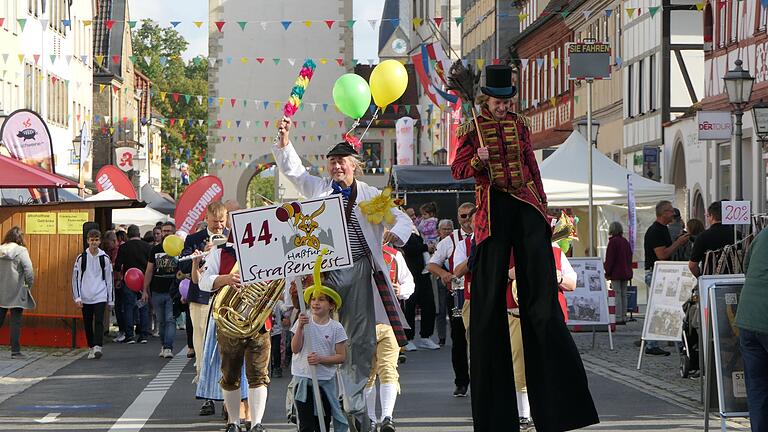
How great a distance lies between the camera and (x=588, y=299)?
20734 mm

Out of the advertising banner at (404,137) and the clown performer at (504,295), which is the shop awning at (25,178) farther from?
the advertising banner at (404,137)

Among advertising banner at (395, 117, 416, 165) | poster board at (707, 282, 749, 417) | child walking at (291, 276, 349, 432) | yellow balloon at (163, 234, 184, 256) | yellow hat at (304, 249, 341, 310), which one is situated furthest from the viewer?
advertising banner at (395, 117, 416, 165)

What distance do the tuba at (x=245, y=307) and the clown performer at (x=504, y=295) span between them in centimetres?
263

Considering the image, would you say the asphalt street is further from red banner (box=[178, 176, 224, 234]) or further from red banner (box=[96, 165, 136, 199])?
red banner (box=[96, 165, 136, 199])

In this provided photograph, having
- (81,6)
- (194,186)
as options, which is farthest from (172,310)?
(81,6)

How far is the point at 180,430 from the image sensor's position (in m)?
12.1

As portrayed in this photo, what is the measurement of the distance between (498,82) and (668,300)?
8.72 meters

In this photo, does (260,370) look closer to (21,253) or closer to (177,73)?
(21,253)

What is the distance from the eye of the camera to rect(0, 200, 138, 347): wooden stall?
22922 mm

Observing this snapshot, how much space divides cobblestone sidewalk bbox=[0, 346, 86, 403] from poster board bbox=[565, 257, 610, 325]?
645 cm

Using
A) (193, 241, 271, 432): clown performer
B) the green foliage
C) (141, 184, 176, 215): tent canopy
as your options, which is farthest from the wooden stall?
the green foliage

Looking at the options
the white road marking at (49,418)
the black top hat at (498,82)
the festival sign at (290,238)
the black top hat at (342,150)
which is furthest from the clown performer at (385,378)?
the white road marking at (49,418)

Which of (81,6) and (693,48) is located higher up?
(81,6)

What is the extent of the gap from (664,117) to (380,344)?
3168 cm
